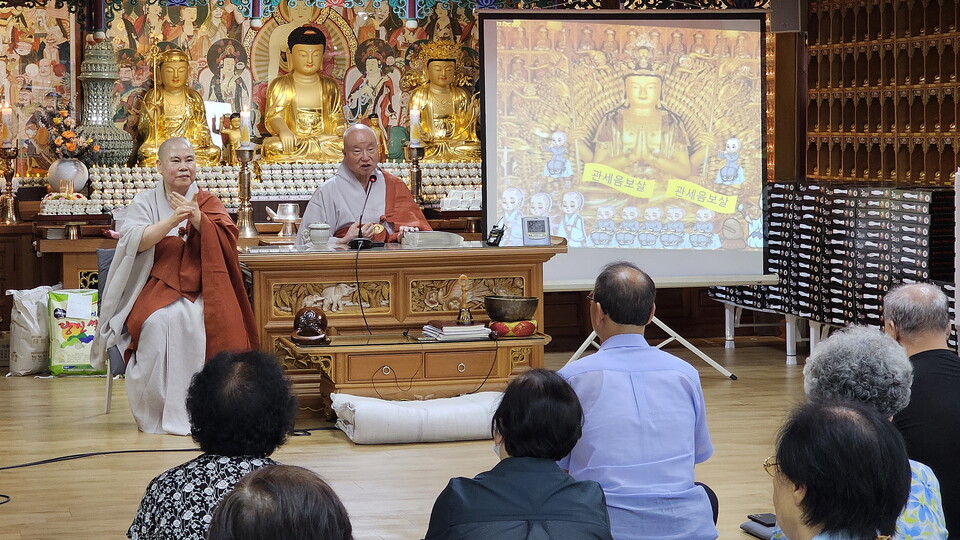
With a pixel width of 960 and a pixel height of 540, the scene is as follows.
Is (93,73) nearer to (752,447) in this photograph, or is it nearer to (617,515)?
(752,447)

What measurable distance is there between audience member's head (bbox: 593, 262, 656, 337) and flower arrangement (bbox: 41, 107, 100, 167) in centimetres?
538

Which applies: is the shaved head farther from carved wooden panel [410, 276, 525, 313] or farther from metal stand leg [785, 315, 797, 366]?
metal stand leg [785, 315, 797, 366]

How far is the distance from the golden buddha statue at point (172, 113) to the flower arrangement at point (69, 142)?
0.37 m

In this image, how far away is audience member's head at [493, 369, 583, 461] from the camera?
2.39m

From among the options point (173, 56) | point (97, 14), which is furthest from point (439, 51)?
point (97, 14)

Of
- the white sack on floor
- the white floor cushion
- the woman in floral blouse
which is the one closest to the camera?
the woman in floral blouse

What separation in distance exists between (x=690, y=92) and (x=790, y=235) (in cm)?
104

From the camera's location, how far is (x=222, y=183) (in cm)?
820

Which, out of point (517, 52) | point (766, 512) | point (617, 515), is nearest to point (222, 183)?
point (517, 52)

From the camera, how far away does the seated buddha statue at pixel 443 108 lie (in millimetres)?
8602

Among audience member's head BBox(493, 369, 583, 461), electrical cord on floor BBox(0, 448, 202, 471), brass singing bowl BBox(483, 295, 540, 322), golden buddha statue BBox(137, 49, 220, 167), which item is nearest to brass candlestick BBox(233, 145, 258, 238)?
golden buddha statue BBox(137, 49, 220, 167)

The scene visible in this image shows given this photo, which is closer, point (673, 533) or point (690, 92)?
point (673, 533)

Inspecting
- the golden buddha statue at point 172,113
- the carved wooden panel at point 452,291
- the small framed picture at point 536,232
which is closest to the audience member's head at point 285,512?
the carved wooden panel at point 452,291

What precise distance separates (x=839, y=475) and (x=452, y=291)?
4.21 meters
